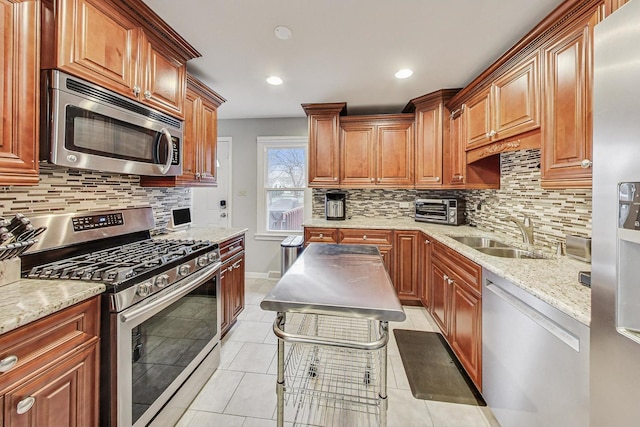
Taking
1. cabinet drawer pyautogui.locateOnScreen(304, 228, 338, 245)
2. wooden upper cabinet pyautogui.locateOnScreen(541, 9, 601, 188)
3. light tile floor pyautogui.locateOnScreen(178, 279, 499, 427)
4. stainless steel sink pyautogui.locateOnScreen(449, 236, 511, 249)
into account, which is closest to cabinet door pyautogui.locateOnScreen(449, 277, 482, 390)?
light tile floor pyautogui.locateOnScreen(178, 279, 499, 427)

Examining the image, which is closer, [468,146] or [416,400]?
[416,400]

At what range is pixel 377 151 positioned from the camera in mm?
3490

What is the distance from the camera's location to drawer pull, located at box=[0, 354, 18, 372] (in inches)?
32.7

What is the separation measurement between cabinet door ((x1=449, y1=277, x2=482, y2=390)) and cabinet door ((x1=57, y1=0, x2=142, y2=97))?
262 centimetres

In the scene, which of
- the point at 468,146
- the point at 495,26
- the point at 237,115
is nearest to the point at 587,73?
the point at 495,26

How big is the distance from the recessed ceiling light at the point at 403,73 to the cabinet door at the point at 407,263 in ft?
5.47

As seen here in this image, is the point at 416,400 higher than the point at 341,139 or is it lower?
lower

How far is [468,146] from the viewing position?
8.80 feet

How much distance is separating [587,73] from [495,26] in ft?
2.57

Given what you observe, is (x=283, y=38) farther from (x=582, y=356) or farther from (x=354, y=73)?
(x=582, y=356)

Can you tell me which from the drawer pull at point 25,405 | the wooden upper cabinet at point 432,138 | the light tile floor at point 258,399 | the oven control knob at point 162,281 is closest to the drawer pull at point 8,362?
the drawer pull at point 25,405

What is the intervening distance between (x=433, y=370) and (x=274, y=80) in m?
3.00

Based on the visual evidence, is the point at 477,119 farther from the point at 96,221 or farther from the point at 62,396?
the point at 62,396

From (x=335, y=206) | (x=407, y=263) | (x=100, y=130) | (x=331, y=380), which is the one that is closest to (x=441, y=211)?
(x=407, y=263)
